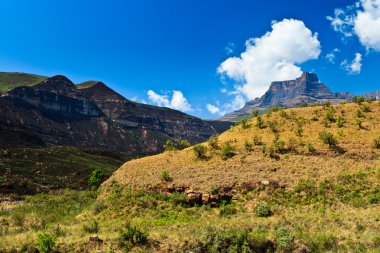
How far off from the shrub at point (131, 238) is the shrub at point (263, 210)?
401 inches

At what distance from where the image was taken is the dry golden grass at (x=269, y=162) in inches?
1249

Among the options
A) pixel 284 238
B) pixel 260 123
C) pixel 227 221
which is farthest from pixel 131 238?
pixel 260 123

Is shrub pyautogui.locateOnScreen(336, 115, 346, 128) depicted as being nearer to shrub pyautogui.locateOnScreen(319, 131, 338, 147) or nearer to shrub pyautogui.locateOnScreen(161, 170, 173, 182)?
shrub pyautogui.locateOnScreen(319, 131, 338, 147)

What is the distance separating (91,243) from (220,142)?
73.8 feet

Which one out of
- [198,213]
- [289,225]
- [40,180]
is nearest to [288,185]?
[289,225]

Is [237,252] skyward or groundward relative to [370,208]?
groundward

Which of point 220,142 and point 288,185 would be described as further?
point 220,142

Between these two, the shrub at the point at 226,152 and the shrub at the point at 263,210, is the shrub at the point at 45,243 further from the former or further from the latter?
the shrub at the point at 226,152

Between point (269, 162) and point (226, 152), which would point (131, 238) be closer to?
point (226, 152)

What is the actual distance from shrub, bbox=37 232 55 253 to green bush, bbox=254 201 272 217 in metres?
15.8

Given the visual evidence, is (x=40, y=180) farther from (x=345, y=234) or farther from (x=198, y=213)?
(x=345, y=234)

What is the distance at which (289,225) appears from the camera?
23969 millimetres

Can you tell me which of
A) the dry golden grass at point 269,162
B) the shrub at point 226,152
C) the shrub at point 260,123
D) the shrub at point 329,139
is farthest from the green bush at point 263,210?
the shrub at point 260,123

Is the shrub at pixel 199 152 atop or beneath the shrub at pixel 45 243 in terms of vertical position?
atop
